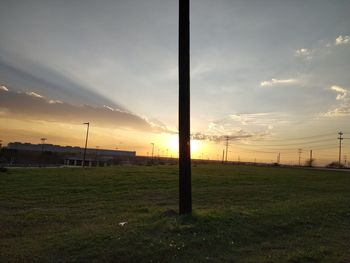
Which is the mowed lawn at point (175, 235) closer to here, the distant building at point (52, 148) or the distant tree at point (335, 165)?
the distant tree at point (335, 165)

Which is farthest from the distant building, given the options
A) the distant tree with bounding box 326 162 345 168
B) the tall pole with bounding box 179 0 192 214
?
the tall pole with bounding box 179 0 192 214

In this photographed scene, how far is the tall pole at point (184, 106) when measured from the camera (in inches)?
394

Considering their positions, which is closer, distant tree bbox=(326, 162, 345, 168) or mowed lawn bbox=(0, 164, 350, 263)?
mowed lawn bbox=(0, 164, 350, 263)

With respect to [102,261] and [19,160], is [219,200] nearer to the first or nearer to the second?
[102,261]

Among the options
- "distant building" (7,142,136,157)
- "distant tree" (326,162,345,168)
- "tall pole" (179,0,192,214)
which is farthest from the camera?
"distant building" (7,142,136,157)

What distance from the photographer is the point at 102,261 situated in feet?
21.5

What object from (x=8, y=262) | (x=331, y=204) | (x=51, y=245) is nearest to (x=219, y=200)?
(x=331, y=204)

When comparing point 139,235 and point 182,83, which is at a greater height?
point 182,83

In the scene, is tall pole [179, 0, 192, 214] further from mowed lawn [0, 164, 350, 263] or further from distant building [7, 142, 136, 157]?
distant building [7, 142, 136, 157]

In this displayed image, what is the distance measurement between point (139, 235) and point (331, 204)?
30.0 ft

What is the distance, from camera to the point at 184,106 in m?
10.2

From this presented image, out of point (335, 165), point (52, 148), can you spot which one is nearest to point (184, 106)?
point (335, 165)

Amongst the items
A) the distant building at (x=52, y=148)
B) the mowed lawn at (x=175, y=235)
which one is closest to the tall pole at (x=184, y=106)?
the mowed lawn at (x=175, y=235)

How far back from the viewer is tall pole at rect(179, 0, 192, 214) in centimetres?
1001
